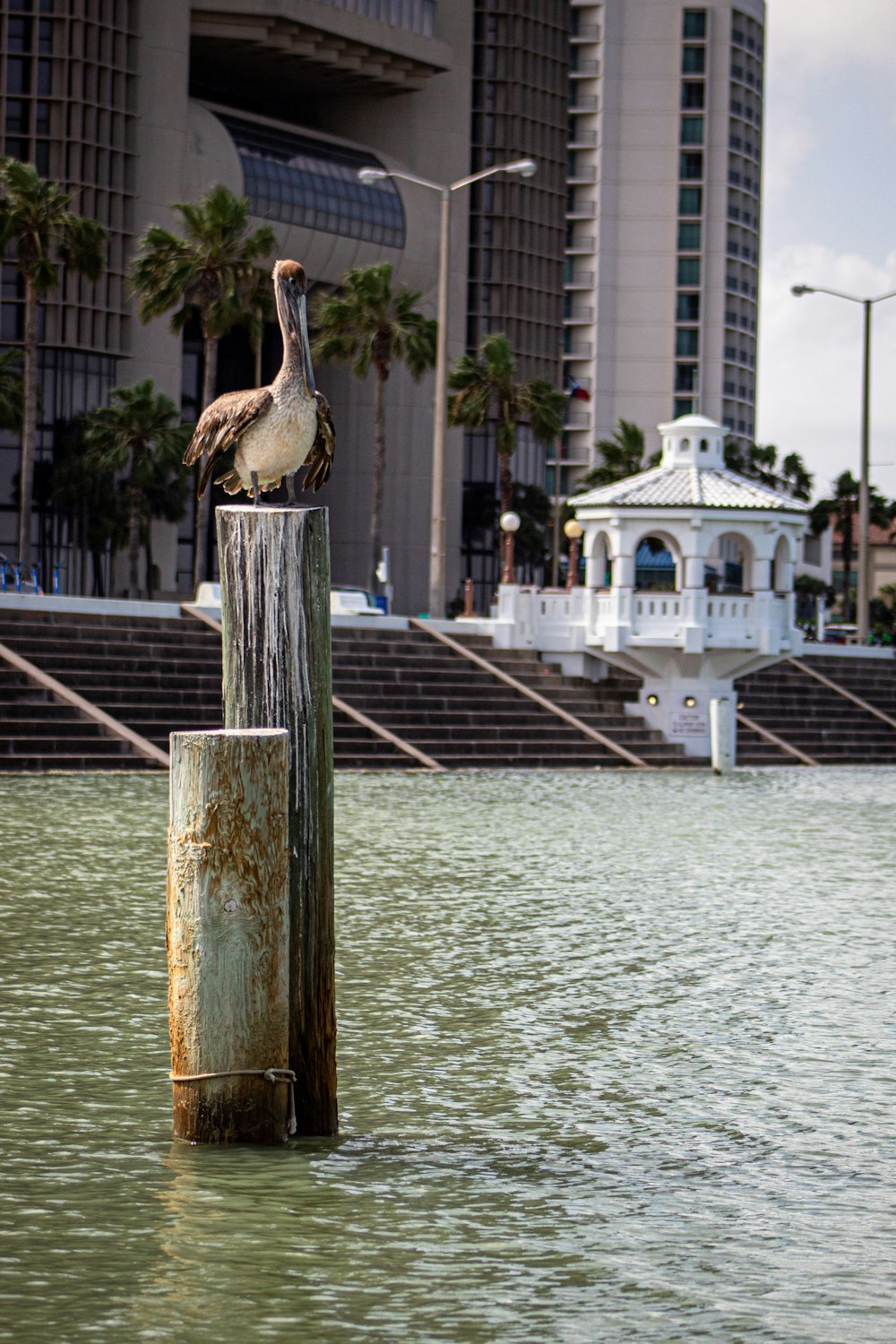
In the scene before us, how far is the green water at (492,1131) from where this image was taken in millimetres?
6949

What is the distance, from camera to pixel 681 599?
4206 centimetres

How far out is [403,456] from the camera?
9794cm

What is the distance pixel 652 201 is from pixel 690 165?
3.30 meters

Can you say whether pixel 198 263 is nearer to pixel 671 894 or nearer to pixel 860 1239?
pixel 671 894

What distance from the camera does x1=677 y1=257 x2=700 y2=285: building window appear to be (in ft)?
443

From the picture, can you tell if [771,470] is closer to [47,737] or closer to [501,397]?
[501,397]

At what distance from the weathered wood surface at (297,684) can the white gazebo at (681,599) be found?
33283 millimetres

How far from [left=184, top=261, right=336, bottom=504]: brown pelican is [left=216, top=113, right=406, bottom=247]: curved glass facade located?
252 feet

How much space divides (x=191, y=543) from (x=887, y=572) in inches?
3039

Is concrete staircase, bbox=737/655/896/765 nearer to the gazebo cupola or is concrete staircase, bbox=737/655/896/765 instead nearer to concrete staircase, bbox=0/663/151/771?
the gazebo cupola

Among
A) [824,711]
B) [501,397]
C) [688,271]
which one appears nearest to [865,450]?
[824,711]

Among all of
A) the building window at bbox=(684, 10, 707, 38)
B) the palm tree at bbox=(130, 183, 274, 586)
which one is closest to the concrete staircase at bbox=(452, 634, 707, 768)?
the palm tree at bbox=(130, 183, 274, 586)

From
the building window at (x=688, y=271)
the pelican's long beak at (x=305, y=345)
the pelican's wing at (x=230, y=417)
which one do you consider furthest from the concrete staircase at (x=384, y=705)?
the building window at (x=688, y=271)

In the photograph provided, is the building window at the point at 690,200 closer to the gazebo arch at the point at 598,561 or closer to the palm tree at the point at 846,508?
the palm tree at the point at 846,508
